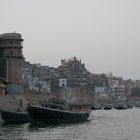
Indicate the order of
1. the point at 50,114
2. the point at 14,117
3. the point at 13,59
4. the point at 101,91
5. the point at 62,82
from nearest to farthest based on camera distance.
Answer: the point at 14,117 → the point at 50,114 → the point at 13,59 → the point at 62,82 → the point at 101,91

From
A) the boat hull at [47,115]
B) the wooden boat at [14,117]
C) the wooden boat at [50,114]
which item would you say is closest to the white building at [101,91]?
the wooden boat at [50,114]

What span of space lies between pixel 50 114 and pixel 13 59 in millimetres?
32254

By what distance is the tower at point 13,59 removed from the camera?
261 feet

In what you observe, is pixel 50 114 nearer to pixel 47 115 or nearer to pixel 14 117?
Answer: pixel 47 115

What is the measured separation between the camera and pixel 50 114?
160 feet

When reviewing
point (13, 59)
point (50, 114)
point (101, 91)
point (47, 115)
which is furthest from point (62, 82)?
point (47, 115)

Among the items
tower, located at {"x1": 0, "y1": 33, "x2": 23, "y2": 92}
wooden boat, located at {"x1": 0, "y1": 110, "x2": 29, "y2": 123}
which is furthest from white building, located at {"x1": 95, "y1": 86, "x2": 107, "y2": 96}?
wooden boat, located at {"x1": 0, "y1": 110, "x2": 29, "y2": 123}

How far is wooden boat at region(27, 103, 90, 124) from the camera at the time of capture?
4800 centimetres

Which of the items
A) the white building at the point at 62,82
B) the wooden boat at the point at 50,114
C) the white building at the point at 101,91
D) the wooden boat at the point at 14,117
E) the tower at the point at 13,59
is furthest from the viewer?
the white building at the point at 101,91

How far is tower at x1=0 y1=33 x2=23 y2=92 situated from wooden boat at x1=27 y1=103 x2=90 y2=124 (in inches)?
1089

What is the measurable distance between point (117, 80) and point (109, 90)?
18.7m

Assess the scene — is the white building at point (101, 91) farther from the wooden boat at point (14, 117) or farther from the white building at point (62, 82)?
the wooden boat at point (14, 117)

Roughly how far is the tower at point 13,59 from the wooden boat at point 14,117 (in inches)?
1143

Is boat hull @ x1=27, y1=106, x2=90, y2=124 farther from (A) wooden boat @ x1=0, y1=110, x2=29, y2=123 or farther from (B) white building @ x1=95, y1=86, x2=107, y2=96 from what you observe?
(B) white building @ x1=95, y1=86, x2=107, y2=96
